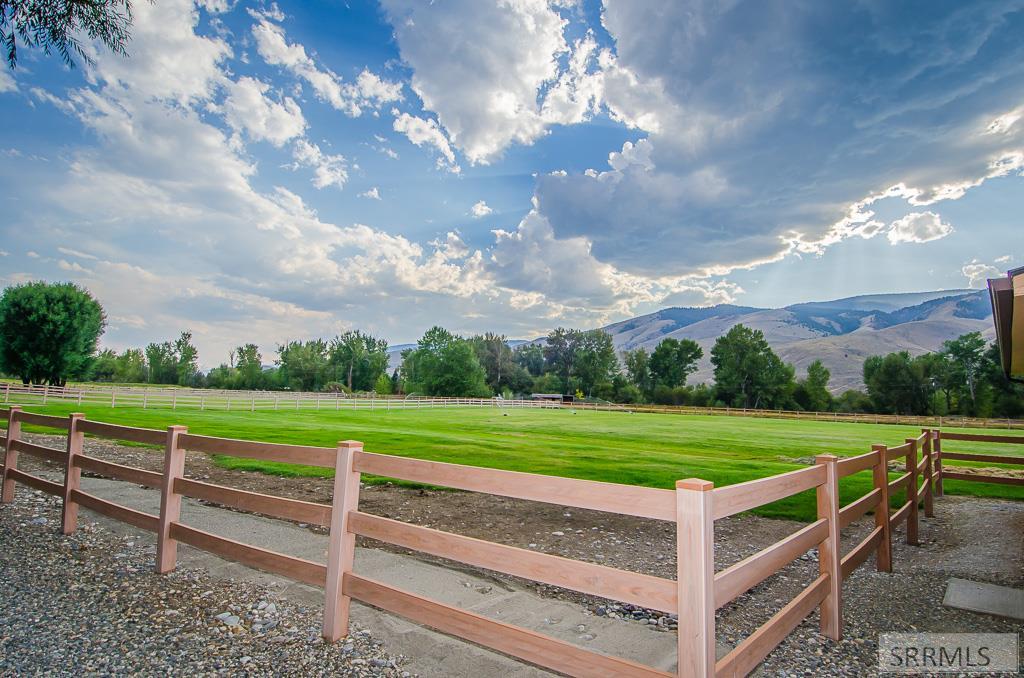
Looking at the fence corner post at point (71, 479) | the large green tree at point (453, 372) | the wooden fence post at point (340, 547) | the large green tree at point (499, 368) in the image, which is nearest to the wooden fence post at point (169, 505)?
the fence corner post at point (71, 479)

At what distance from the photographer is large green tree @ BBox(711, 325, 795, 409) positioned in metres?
78.6

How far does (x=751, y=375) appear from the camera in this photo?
3157 inches

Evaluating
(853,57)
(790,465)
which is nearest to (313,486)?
(790,465)

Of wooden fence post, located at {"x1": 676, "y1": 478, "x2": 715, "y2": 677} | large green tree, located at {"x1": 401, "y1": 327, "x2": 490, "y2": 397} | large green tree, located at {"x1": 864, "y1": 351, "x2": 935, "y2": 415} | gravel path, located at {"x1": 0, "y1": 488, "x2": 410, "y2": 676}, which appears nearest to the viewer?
wooden fence post, located at {"x1": 676, "y1": 478, "x2": 715, "y2": 677}

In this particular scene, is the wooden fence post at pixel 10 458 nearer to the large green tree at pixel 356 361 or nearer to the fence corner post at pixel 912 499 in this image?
the fence corner post at pixel 912 499

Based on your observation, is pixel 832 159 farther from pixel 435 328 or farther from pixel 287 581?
pixel 435 328

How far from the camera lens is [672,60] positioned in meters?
19.5

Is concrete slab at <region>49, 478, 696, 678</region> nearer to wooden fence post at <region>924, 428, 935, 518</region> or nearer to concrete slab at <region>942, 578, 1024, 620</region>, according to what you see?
concrete slab at <region>942, 578, 1024, 620</region>

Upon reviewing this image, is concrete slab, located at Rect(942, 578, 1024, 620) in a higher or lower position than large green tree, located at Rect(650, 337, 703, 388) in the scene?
lower

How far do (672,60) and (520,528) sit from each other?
19852 millimetres

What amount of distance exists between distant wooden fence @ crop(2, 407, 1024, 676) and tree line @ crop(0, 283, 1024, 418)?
202 ft

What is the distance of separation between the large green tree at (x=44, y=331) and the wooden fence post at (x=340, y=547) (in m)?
63.1

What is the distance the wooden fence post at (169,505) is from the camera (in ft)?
15.5

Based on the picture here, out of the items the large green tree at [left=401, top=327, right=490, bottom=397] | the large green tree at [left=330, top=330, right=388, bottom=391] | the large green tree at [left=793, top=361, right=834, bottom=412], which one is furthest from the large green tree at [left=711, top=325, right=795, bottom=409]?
the large green tree at [left=330, top=330, right=388, bottom=391]
